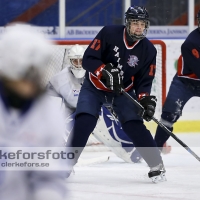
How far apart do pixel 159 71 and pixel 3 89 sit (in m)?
4.18

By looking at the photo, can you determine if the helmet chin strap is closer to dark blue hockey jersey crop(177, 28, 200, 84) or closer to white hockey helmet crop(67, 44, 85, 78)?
dark blue hockey jersey crop(177, 28, 200, 84)

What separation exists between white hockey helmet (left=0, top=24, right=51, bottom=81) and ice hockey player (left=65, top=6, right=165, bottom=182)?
206 centimetres

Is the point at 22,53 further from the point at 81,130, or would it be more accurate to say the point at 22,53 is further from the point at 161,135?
the point at 161,135

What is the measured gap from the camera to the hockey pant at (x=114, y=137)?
16.3 ft

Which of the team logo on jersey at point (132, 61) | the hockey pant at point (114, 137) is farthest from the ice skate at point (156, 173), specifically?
the hockey pant at point (114, 137)

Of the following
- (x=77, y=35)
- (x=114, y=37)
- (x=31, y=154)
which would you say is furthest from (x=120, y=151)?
(x=31, y=154)

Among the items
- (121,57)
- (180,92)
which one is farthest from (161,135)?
(121,57)

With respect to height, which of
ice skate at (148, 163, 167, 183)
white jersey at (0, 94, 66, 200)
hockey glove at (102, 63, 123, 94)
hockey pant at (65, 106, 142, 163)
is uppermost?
white jersey at (0, 94, 66, 200)

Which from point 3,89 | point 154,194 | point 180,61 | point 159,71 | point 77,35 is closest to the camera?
point 3,89

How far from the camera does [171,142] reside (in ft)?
19.5

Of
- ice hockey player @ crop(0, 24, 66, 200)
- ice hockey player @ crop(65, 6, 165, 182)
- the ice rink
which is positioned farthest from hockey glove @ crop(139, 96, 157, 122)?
ice hockey player @ crop(0, 24, 66, 200)

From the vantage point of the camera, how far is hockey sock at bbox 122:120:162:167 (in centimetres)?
390

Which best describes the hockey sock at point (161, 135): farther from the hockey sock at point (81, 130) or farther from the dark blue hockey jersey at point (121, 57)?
the hockey sock at point (81, 130)

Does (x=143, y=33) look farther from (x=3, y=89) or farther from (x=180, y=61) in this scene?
(x=3, y=89)
